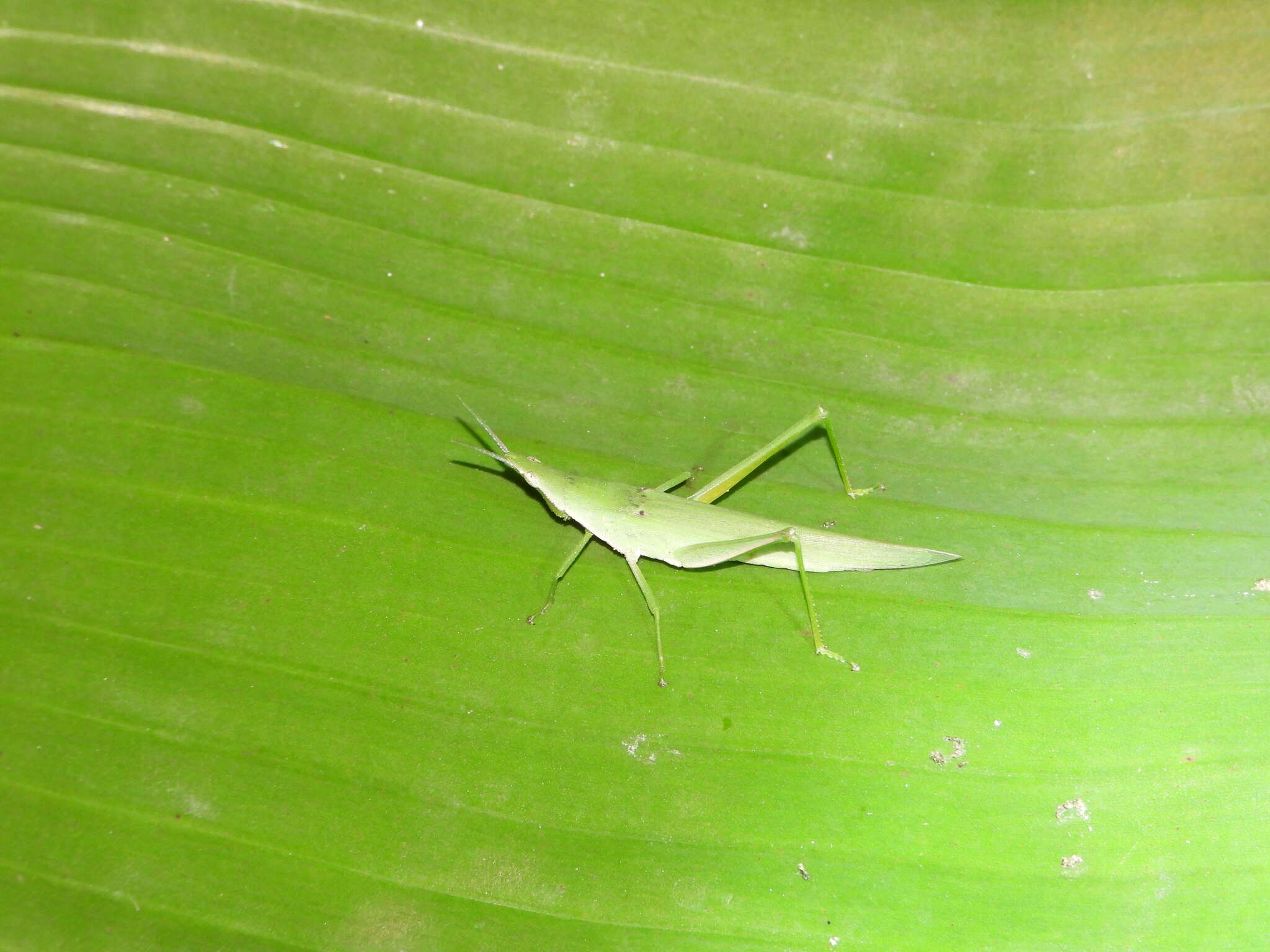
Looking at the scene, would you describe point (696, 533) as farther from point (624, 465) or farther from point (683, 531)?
point (624, 465)

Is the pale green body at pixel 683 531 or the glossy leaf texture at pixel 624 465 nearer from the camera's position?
the glossy leaf texture at pixel 624 465

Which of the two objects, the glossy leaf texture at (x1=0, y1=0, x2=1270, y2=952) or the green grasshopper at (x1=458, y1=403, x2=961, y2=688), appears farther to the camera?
the green grasshopper at (x1=458, y1=403, x2=961, y2=688)

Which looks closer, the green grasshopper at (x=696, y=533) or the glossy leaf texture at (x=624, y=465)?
the glossy leaf texture at (x=624, y=465)

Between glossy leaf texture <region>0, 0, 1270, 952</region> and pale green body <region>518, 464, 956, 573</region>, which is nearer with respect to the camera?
glossy leaf texture <region>0, 0, 1270, 952</region>

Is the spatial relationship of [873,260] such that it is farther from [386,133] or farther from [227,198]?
[227,198]
